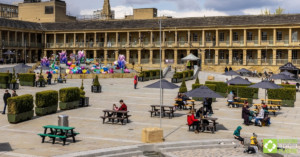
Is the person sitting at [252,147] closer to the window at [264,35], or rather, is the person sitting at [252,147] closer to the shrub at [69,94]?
the shrub at [69,94]

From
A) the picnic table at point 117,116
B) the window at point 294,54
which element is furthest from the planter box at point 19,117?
the window at point 294,54

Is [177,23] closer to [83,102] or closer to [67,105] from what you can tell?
[83,102]

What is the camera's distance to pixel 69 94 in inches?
896

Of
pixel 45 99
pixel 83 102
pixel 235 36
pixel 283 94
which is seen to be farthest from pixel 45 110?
pixel 235 36

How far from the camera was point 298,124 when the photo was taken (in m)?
19.3

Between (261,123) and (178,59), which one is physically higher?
(178,59)

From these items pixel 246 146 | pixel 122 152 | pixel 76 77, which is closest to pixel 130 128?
pixel 122 152

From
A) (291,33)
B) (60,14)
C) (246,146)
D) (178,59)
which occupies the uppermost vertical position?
(60,14)

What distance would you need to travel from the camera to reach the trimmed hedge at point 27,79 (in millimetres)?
Answer: 36312

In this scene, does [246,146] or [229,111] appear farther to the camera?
[229,111]

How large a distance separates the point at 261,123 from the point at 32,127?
11492mm

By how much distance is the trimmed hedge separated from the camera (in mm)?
36312

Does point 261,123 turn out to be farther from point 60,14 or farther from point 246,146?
point 60,14

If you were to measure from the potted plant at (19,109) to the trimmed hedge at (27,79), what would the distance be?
17690 mm
